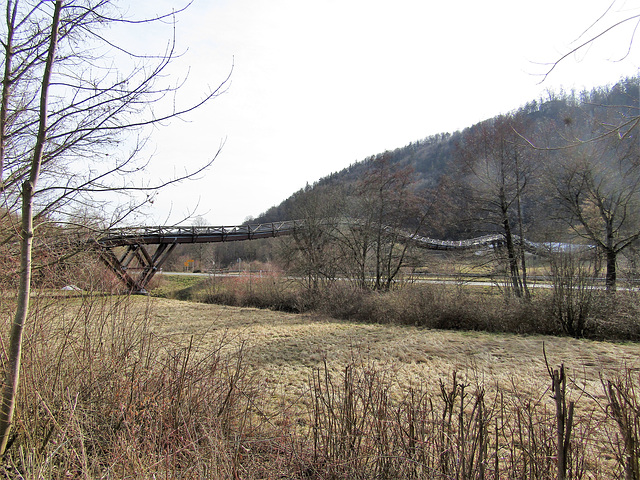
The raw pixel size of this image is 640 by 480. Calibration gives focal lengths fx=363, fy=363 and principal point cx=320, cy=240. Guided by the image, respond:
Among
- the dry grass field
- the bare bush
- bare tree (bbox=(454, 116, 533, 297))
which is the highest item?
bare tree (bbox=(454, 116, 533, 297))

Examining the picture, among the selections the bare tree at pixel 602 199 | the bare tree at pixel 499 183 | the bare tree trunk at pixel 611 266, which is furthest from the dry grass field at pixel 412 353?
the bare tree at pixel 602 199

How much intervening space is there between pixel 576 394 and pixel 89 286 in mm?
7718

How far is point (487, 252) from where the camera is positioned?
47.1ft

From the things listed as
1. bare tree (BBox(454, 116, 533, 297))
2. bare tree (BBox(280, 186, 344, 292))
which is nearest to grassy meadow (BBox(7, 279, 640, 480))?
bare tree (BBox(454, 116, 533, 297))

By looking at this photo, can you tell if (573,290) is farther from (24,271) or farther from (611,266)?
(24,271)

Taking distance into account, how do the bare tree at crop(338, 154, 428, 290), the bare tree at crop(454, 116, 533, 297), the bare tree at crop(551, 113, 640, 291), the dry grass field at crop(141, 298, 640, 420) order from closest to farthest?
1. the dry grass field at crop(141, 298, 640, 420)
2. the bare tree at crop(551, 113, 640, 291)
3. the bare tree at crop(454, 116, 533, 297)
4. the bare tree at crop(338, 154, 428, 290)

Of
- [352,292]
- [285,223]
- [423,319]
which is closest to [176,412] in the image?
[423,319]

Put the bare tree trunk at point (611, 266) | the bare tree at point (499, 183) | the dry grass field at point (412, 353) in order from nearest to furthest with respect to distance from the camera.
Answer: the dry grass field at point (412, 353) < the bare tree trunk at point (611, 266) < the bare tree at point (499, 183)

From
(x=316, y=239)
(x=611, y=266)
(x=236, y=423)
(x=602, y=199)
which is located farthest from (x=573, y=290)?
(x=236, y=423)

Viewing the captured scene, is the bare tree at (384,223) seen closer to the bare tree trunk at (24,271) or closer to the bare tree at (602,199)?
the bare tree at (602,199)

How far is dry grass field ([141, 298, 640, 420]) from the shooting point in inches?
276

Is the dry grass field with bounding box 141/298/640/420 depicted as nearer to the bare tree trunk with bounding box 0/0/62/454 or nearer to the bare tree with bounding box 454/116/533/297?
the bare tree trunk with bounding box 0/0/62/454

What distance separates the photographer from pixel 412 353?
31.8 ft

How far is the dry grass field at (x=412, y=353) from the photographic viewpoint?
23.0 feet
